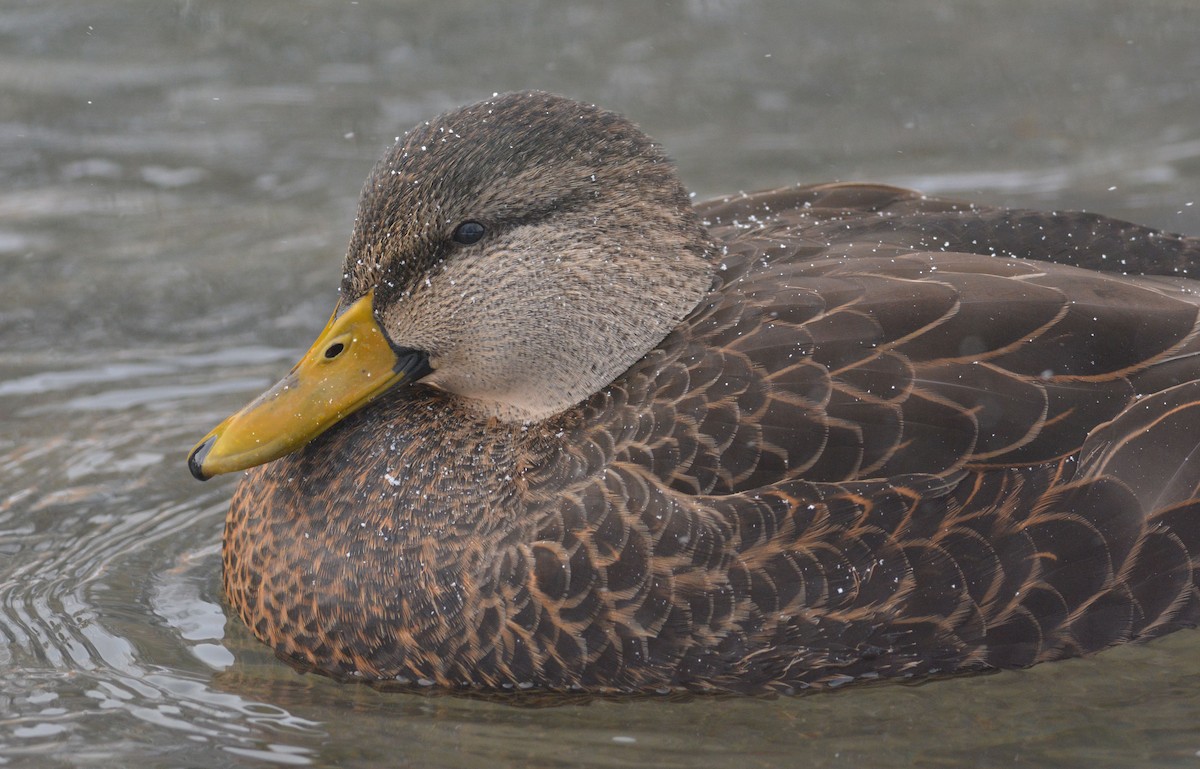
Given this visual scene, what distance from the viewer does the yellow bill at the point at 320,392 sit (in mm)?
5582

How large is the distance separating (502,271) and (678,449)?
86cm

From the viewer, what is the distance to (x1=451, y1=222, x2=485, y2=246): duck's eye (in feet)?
18.1

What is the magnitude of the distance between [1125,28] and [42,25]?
22.8ft

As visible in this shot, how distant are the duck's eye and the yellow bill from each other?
349 millimetres

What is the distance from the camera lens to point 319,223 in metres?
9.16

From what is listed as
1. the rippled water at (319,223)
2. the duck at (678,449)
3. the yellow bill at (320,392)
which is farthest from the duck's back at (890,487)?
the yellow bill at (320,392)

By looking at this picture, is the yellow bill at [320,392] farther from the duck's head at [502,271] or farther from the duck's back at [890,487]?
the duck's back at [890,487]

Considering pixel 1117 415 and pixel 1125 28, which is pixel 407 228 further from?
pixel 1125 28

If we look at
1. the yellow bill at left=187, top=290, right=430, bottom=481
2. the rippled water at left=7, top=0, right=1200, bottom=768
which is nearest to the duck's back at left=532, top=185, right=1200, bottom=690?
the rippled water at left=7, top=0, right=1200, bottom=768

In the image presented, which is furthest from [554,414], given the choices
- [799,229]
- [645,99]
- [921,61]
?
[921,61]

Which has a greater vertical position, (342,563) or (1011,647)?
(342,563)

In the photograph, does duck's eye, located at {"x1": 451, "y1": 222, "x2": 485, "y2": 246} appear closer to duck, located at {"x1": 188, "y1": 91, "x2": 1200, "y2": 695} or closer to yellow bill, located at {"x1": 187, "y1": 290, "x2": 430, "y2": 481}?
duck, located at {"x1": 188, "y1": 91, "x2": 1200, "y2": 695}

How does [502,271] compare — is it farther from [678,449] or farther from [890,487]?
[890,487]

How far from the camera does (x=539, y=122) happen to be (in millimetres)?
5551
